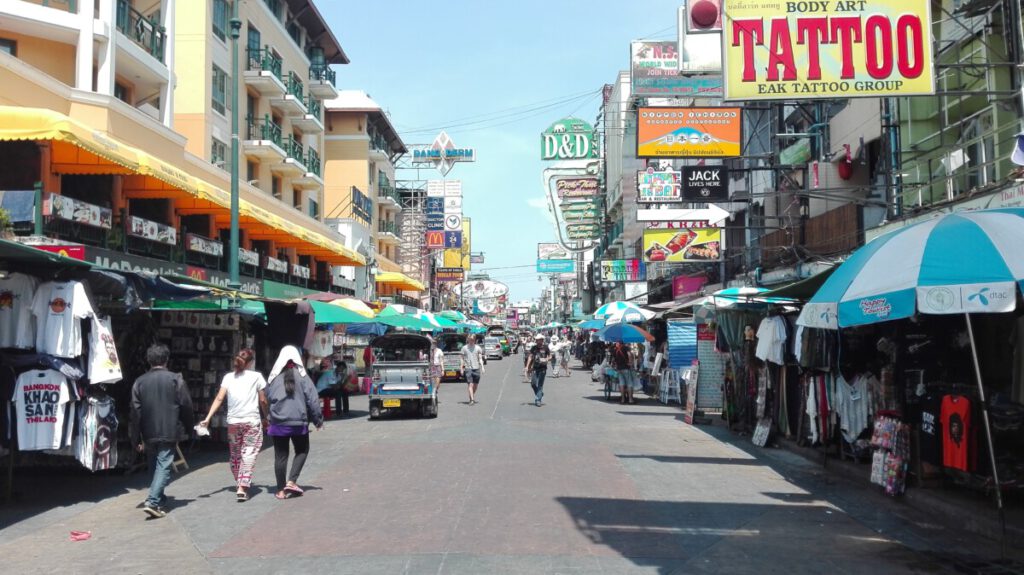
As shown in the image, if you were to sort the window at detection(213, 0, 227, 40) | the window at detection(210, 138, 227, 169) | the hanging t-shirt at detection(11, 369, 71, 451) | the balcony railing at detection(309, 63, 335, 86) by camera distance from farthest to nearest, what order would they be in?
the balcony railing at detection(309, 63, 335, 86) → the window at detection(210, 138, 227, 169) → the window at detection(213, 0, 227, 40) → the hanging t-shirt at detection(11, 369, 71, 451)

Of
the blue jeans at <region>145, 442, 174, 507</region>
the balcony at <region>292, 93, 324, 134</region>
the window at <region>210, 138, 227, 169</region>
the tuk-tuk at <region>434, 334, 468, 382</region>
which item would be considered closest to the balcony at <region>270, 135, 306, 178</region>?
the balcony at <region>292, 93, 324, 134</region>

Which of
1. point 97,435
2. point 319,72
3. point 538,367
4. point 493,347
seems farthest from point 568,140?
point 97,435

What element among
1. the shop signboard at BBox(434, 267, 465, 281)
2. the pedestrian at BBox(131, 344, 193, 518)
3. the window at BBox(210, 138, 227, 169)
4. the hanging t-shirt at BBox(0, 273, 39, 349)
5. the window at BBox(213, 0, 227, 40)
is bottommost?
the pedestrian at BBox(131, 344, 193, 518)

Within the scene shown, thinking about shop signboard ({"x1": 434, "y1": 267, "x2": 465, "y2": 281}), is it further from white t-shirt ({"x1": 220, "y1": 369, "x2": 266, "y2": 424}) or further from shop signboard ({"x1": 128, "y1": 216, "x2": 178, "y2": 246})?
white t-shirt ({"x1": 220, "y1": 369, "x2": 266, "y2": 424})

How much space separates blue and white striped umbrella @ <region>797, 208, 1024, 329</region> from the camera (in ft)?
22.5

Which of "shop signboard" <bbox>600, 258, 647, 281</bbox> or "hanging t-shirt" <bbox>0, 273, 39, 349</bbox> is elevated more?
"shop signboard" <bbox>600, 258, 647, 281</bbox>

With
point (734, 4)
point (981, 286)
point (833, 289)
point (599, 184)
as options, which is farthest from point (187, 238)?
point (599, 184)

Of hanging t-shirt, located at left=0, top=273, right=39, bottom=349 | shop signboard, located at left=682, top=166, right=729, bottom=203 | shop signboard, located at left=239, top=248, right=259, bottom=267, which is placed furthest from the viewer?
shop signboard, located at left=239, top=248, right=259, bottom=267

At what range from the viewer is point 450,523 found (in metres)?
8.24

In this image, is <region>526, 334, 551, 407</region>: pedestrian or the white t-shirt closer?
the white t-shirt

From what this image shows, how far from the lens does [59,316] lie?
8867 millimetres

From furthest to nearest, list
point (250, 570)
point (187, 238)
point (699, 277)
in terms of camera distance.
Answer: point (699, 277), point (187, 238), point (250, 570)

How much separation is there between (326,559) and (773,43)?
29.8ft

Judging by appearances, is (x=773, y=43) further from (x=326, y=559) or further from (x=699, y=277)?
(x=699, y=277)
